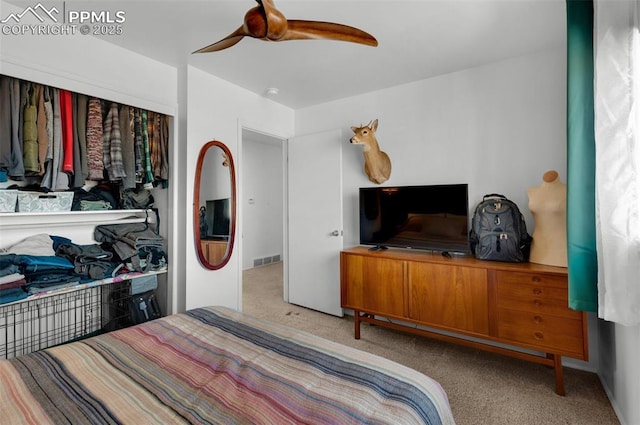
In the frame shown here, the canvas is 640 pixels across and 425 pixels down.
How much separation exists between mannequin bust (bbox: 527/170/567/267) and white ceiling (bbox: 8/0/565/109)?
1120mm

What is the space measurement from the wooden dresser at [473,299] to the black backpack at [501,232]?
10cm

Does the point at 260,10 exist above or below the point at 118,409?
above

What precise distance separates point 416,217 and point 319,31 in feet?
6.04

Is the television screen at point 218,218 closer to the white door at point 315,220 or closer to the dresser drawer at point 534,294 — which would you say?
the white door at point 315,220

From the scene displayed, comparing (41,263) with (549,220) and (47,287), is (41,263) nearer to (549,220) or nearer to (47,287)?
(47,287)

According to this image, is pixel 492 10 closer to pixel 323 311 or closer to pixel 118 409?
pixel 118 409

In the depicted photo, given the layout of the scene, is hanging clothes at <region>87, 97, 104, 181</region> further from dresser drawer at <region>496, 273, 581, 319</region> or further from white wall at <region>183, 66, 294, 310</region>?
dresser drawer at <region>496, 273, 581, 319</region>

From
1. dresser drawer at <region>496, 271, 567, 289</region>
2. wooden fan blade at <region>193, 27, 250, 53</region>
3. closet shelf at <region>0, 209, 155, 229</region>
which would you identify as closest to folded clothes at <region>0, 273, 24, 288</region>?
closet shelf at <region>0, 209, 155, 229</region>

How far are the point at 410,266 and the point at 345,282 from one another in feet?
2.31

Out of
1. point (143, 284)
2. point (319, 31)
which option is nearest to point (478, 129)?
point (319, 31)

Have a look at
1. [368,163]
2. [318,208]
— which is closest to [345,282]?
[318,208]

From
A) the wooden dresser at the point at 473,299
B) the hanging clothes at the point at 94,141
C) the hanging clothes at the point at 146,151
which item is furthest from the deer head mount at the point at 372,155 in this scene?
the hanging clothes at the point at 94,141

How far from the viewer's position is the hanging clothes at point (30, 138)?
1832 mm

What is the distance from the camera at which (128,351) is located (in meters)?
1.26
